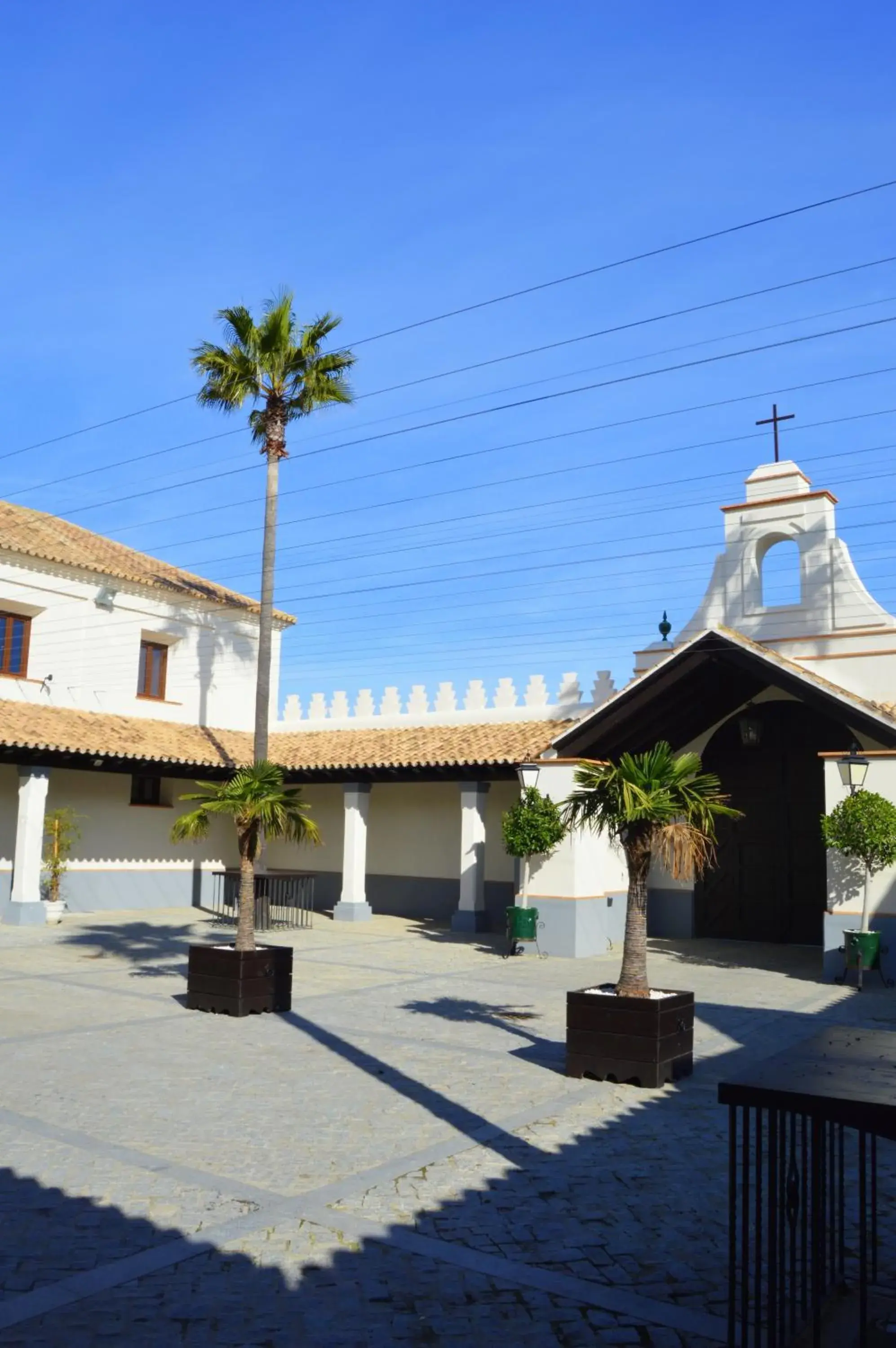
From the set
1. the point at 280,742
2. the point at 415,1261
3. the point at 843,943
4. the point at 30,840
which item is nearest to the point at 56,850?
the point at 30,840

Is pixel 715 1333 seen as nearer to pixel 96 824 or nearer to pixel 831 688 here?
pixel 831 688

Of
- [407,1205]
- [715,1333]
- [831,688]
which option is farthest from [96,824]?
[715,1333]

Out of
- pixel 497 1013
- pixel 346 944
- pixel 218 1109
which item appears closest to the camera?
pixel 218 1109

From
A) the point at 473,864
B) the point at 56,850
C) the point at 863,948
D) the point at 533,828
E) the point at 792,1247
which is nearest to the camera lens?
the point at 792,1247

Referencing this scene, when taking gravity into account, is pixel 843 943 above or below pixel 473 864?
below

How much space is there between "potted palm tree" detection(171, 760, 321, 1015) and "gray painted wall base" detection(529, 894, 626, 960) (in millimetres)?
7576

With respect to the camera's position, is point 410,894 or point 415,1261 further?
point 410,894

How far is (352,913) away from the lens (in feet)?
79.4

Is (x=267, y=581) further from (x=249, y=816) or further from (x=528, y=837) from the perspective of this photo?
(x=249, y=816)

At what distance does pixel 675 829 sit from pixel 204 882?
2002 centimetres

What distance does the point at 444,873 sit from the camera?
25.6 metres

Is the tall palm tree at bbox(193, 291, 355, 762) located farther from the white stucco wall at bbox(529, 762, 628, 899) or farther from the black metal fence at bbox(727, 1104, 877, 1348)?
the black metal fence at bbox(727, 1104, 877, 1348)

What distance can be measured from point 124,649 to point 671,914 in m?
14.8

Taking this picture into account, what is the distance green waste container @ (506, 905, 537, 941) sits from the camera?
18.5 metres
